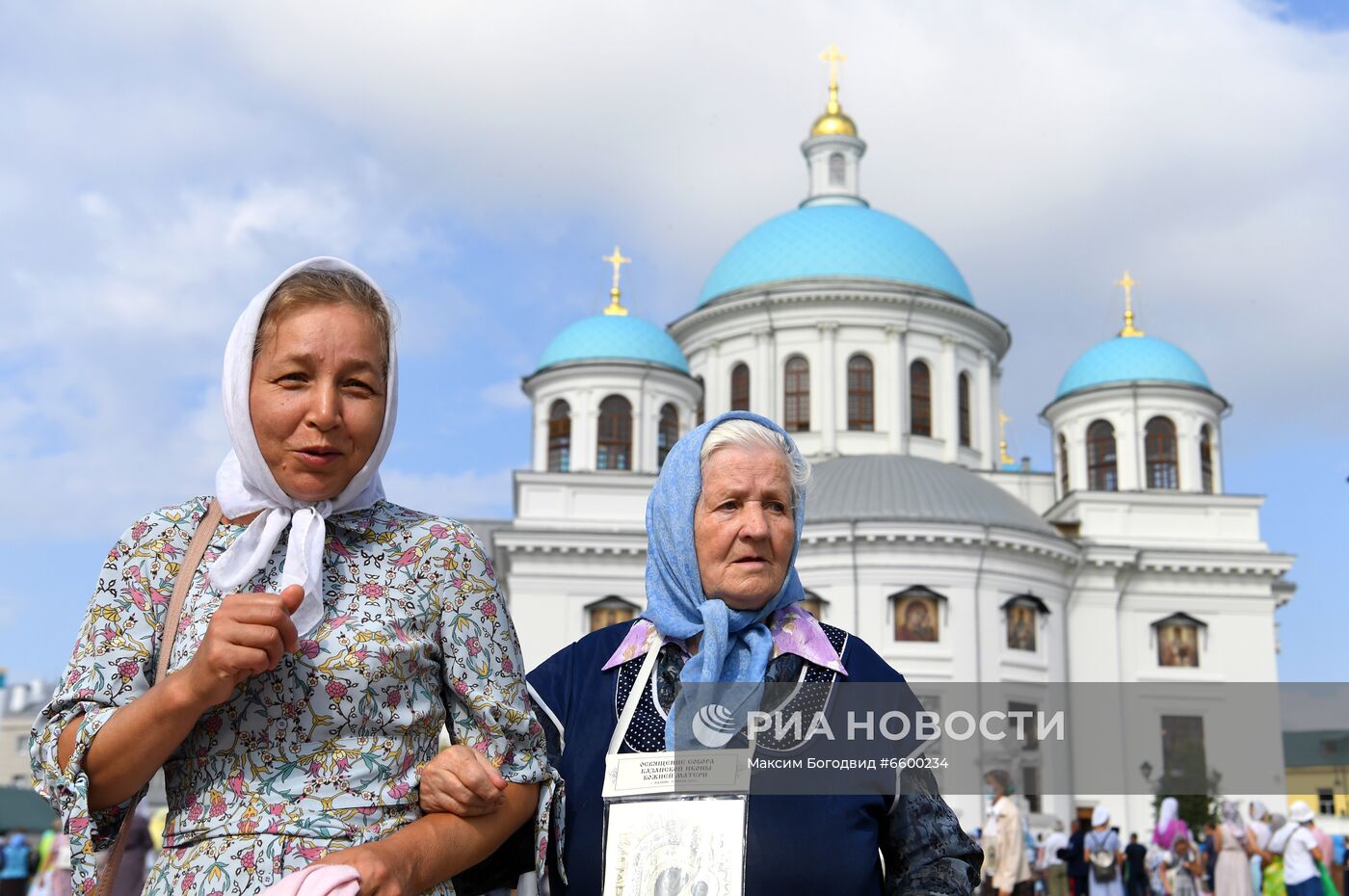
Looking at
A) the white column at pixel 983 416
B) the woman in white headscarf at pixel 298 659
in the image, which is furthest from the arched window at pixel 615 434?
the woman in white headscarf at pixel 298 659

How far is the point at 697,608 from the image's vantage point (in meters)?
3.25

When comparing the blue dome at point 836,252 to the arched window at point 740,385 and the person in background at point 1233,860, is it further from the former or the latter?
the person in background at point 1233,860

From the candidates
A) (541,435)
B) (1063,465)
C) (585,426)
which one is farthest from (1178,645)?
Answer: (541,435)

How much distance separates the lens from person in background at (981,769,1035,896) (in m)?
11.8

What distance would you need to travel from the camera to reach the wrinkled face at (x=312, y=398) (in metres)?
2.37

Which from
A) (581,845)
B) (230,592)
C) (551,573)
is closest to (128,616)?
(230,592)

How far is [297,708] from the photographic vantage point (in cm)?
227

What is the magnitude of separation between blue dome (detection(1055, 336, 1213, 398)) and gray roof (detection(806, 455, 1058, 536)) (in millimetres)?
4729

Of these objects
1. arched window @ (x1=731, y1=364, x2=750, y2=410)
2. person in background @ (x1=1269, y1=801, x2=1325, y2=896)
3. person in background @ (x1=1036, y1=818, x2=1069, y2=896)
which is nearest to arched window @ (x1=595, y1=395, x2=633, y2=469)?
arched window @ (x1=731, y1=364, x2=750, y2=410)

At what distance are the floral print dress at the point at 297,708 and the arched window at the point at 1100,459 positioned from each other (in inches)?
1371

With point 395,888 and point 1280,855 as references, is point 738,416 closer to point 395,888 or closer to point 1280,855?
point 395,888

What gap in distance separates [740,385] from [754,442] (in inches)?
1345

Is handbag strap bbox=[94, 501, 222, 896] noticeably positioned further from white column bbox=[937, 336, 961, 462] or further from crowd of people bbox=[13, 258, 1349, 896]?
white column bbox=[937, 336, 961, 462]

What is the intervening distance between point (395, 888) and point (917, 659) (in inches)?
1118
